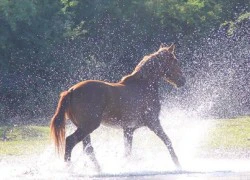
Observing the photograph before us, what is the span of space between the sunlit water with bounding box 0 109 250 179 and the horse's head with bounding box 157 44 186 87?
56.7 inches

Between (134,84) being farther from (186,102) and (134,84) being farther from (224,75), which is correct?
(224,75)

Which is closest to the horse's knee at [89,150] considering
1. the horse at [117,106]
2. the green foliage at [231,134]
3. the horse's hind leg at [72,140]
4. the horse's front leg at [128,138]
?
the horse at [117,106]

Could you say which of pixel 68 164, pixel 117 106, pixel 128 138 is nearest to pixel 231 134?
pixel 128 138

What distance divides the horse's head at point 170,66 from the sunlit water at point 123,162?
1.44 metres

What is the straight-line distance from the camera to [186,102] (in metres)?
24.0

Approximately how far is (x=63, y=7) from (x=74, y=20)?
3.97 ft

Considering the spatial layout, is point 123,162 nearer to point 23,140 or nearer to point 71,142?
point 71,142

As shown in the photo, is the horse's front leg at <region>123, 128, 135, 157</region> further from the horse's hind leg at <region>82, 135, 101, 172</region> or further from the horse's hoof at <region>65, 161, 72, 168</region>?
the horse's hoof at <region>65, 161, 72, 168</region>

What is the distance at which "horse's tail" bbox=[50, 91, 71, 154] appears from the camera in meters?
11.5

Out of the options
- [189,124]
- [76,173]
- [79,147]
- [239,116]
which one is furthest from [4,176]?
[239,116]

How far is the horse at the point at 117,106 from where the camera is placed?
1163 centimetres

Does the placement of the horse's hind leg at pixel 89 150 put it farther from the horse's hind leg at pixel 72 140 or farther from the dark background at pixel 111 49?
the dark background at pixel 111 49

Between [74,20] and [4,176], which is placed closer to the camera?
[4,176]

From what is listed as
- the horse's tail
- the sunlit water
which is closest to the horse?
the horse's tail
